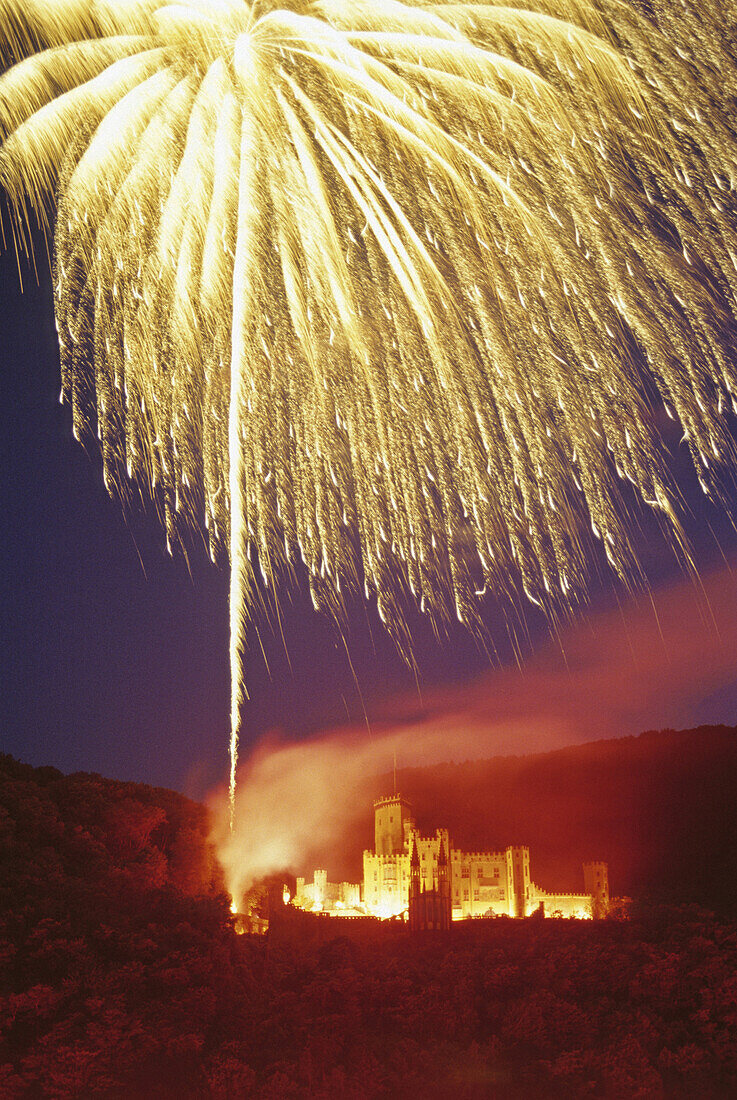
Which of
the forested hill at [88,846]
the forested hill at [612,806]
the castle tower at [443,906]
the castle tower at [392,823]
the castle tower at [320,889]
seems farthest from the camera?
the forested hill at [612,806]

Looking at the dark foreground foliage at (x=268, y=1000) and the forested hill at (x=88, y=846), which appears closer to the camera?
the dark foreground foliage at (x=268, y=1000)

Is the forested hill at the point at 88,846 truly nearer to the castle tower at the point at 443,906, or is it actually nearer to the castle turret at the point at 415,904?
the castle turret at the point at 415,904

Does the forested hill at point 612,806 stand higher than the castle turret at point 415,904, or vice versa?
the forested hill at point 612,806

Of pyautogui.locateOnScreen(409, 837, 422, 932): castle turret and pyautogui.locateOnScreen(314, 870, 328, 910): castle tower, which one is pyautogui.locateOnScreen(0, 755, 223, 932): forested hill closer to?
pyautogui.locateOnScreen(409, 837, 422, 932): castle turret

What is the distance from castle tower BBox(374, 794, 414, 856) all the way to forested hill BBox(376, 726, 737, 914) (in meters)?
12.8

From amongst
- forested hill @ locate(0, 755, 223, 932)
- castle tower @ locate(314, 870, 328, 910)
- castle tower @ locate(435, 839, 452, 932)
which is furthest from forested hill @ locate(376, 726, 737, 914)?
forested hill @ locate(0, 755, 223, 932)

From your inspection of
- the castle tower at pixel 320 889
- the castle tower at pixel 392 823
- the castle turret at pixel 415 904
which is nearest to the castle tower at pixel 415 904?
the castle turret at pixel 415 904

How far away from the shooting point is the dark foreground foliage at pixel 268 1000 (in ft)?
64.8

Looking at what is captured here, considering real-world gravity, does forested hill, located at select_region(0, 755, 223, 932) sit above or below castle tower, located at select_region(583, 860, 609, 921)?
above

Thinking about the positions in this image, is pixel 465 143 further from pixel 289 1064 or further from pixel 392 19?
pixel 289 1064

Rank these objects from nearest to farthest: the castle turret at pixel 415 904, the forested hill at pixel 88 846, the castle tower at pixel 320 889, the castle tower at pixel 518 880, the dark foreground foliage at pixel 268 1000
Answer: the dark foreground foliage at pixel 268 1000 → the forested hill at pixel 88 846 → the castle turret at pixel 415 904 → the castle tower at pixel 320 889 → the castle tower at pixel 518 880

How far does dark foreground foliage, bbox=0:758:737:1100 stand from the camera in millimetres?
19750

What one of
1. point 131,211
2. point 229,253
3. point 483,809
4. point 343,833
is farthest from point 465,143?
point 483,809

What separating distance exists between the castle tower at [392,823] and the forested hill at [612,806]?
12.8m
